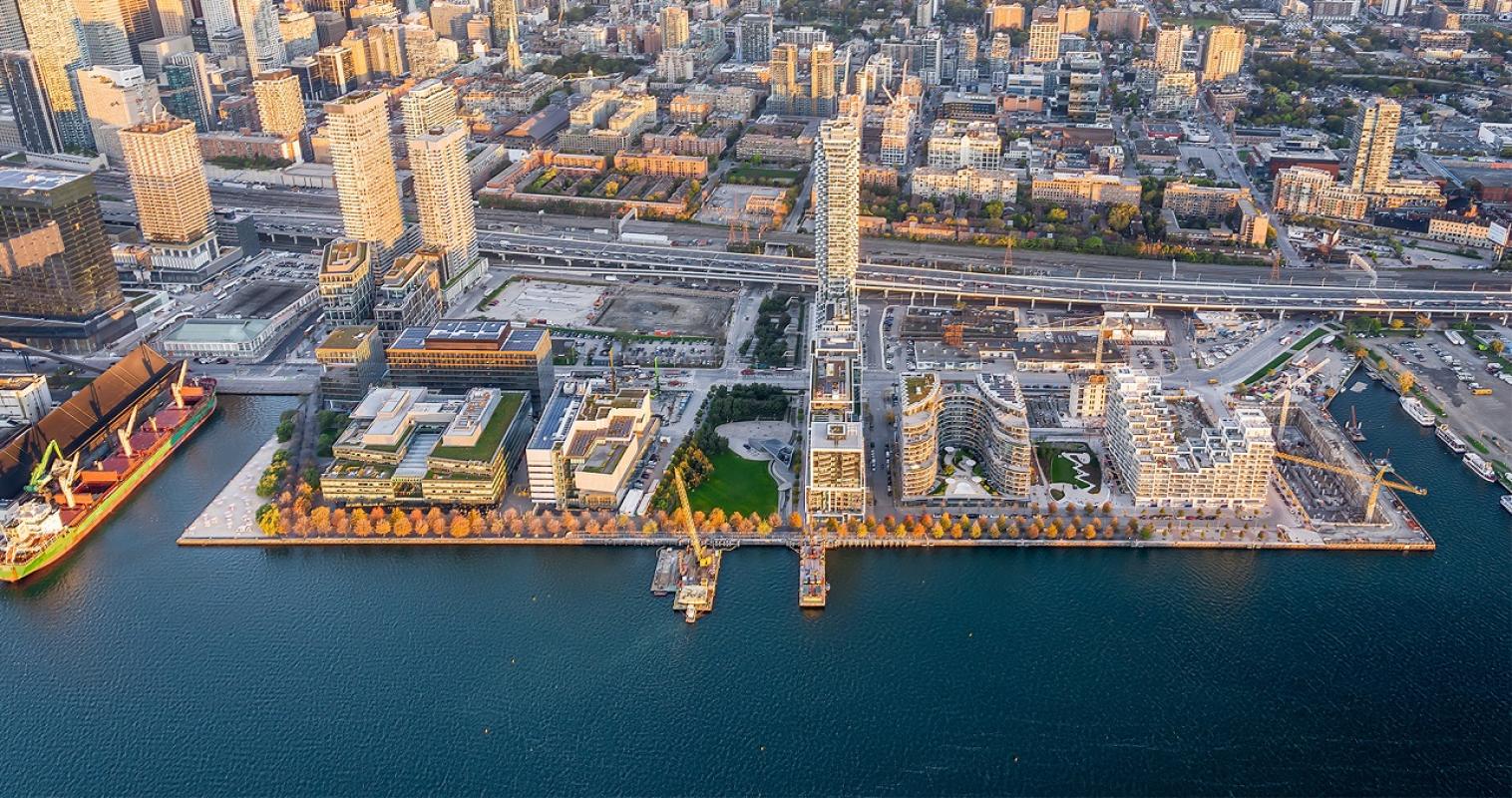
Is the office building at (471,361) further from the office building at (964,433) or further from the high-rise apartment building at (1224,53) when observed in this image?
the high-rise apartment building at (1224,53)

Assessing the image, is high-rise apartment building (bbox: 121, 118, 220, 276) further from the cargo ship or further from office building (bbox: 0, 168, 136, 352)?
the cargo ship

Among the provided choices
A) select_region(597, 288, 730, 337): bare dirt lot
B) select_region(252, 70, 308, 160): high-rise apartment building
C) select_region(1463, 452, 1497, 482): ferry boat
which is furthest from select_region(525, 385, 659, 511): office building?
select_region(252, 70, 308, 160): high-rise apartment building

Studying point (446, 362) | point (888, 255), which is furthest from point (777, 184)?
point (446, 362)

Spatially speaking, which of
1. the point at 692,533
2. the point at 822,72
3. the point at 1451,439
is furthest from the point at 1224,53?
the point at 692,533

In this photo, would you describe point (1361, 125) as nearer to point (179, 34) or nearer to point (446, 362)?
point (446, 362)

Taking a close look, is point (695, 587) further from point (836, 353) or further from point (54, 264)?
point (54, 264)

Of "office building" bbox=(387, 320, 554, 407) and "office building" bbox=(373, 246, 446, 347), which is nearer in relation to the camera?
"office building" bbox=(387, 320, 554, 407)
